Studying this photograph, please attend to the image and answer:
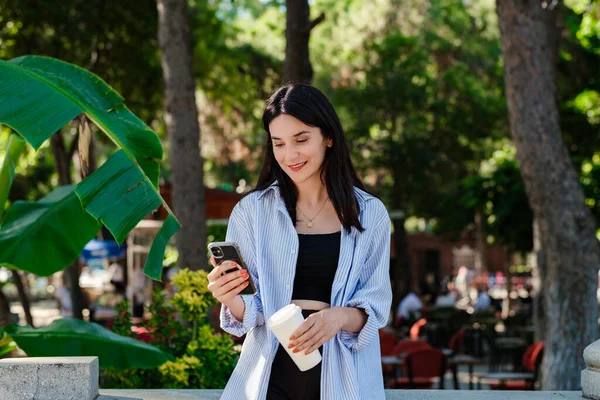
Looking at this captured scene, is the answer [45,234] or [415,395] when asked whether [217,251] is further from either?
[45,234]

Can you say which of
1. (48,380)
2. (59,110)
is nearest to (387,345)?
(59,110)

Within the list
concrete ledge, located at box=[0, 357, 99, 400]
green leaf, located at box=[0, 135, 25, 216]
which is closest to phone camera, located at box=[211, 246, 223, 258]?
concrete ledge, located at box=[0, 357, 99, 400]

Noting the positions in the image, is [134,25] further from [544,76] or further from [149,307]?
[149,307]

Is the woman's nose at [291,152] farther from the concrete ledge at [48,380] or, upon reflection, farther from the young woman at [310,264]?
the concrete ledge at [48,380]

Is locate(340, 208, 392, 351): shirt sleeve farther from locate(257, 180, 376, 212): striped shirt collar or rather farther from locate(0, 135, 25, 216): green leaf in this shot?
locate(0, 135, 25, 216): green leaf

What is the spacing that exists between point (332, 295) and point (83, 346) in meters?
3.24

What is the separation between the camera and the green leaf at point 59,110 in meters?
5.07

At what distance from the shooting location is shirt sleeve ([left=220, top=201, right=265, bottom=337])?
323 centimetres

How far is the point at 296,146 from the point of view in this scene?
10.8 ft

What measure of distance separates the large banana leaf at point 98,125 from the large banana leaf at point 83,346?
0.41 meters

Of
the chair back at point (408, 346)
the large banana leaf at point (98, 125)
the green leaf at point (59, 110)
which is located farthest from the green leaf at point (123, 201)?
the chair back at point (408, 346)

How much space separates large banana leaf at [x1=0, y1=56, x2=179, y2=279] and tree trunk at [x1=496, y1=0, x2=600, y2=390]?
500 cm

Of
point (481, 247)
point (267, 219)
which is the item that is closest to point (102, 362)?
point (267, 219)

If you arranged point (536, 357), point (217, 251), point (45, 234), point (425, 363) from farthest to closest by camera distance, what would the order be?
1. point (536, 357)
2. point (425, 363)
3. point (45, 234)
4. point (217, 251)
